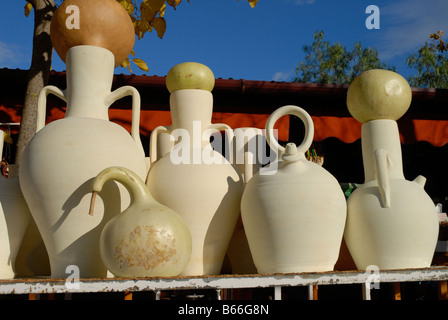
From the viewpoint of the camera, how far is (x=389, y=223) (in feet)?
4.25

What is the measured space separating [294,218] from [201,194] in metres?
0.28

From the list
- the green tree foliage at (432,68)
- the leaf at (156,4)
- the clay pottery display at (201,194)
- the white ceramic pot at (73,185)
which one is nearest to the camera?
the white ceramic pot at (73,185)

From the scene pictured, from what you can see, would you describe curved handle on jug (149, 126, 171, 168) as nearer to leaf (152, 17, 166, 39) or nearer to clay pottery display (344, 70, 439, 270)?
clay pottery display (344, 70, 439, 270)

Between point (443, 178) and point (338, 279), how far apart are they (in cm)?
413

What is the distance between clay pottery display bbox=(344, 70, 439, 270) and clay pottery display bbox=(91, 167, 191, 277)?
22.0 inches

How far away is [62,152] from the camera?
1.21 m

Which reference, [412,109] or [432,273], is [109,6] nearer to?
[432,273]

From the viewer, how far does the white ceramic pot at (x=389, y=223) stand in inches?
51.1

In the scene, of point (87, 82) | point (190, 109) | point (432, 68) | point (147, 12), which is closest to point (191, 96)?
point (190, 109)

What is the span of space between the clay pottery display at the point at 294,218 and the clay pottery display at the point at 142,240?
0.24 m

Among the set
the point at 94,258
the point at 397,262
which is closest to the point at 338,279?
the point at 397,262

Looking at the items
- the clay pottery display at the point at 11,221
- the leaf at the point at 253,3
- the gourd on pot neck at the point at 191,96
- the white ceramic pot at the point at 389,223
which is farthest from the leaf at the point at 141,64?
the white ceramic pot at the point at 389,223

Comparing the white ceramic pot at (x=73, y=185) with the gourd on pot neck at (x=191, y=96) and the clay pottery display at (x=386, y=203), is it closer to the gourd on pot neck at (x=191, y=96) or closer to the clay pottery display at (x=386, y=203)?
the gourd on pot neck at (x=191, y=96)
